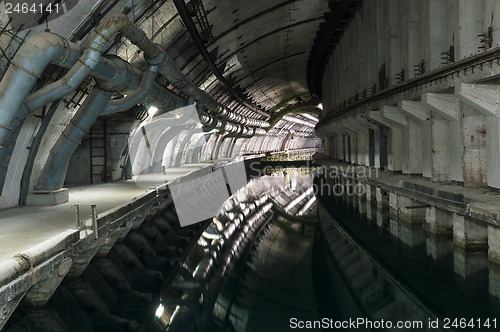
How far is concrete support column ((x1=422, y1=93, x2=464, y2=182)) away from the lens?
11070 mm

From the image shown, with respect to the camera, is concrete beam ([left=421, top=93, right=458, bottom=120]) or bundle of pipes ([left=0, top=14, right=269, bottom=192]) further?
concrete beam ([left=421, top=93, right=458, bottom=120])

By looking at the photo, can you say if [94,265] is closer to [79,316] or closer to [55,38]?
[79,316]

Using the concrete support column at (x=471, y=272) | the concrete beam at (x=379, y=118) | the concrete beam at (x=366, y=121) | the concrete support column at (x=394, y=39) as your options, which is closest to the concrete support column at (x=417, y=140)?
the concrete beam at (x=379, y=118)

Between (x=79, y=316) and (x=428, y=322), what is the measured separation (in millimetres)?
4995

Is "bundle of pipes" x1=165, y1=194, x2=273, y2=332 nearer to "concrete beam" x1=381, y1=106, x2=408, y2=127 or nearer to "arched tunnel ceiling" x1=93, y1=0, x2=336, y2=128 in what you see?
"concrete beam" x1=381, y1=106, x2=408, y2=127

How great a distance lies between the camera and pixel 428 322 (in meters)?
7.15

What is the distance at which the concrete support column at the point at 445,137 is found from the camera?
436 inches

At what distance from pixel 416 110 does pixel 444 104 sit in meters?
1.95

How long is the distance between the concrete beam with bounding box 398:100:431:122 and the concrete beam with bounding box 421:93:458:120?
1493 mm

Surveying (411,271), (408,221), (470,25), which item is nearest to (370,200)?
(408,221)

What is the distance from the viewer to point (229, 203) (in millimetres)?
20641

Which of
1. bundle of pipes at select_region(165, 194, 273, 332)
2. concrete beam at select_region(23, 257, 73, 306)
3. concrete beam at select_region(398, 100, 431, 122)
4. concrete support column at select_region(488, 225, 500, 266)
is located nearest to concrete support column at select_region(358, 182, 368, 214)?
bundle of pipes at select_region(165, 194, 273, 332)

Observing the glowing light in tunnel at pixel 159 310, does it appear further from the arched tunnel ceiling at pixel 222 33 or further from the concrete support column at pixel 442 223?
the concrete support column at pixel 442 223

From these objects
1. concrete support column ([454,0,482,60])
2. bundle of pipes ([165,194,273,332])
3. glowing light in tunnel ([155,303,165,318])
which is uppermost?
concrete support column ([454,0,482,60])
